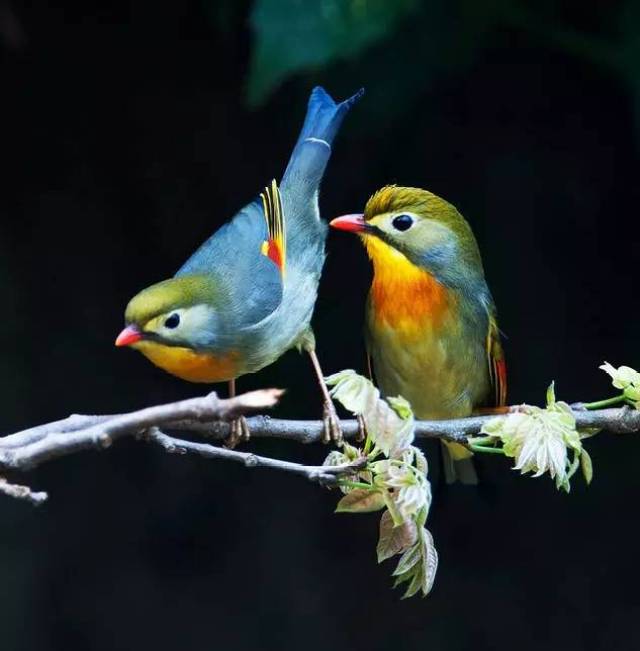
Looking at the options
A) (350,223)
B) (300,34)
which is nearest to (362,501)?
(350,223)

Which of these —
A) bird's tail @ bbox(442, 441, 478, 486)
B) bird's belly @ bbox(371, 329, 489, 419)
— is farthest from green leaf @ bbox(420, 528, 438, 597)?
bird's tail @ bbox(442, 441, 478, 486)

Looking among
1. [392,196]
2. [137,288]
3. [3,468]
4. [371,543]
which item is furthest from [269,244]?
[371,543]

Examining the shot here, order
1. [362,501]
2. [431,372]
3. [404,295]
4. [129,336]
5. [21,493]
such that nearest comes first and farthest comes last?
[21,493], [129,336], [362,501], [404,295], [431,372]

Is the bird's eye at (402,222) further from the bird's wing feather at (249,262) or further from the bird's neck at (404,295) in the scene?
the bird's wing feather at (249,262)

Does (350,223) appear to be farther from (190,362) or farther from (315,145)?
(190,362)

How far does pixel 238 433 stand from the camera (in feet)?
6.56

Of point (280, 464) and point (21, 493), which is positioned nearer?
point (21, 493)

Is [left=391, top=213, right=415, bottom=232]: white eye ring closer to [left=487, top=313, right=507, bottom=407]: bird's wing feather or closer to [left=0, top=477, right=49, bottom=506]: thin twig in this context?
[left=487, top=313, right=507, bottom=407]: bird's wing feather

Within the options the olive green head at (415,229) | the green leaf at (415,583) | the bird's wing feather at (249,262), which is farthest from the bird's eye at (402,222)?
the green leaf at (415,583)

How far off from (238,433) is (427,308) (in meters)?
0.44

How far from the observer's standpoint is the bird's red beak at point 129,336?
1573mm

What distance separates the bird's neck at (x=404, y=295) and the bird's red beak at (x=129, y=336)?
1.79 feet

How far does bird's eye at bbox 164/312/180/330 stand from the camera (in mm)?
1649

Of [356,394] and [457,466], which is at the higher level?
[356,394]
